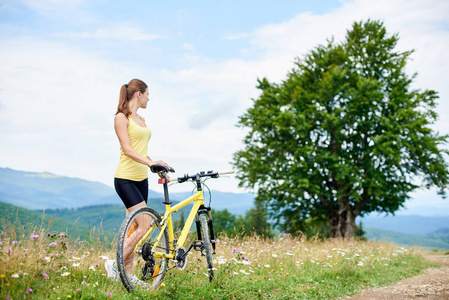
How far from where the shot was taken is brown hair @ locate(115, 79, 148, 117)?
177 inches

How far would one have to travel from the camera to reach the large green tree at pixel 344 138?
17578mm

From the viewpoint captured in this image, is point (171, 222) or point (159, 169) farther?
point (171, 222)

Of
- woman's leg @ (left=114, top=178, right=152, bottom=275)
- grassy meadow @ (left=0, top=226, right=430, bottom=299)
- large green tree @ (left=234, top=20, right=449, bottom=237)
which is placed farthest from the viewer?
large green tree @ (left=234, top=20, right=449, bottom=237)

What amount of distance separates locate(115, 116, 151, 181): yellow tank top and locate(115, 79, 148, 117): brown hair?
14 centimetres

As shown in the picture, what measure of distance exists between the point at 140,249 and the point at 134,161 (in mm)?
1059

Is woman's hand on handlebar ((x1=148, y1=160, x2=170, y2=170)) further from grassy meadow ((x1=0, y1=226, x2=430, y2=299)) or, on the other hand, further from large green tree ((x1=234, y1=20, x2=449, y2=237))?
large green tree ((x1=234, y1=20, x2=449, y2=237))

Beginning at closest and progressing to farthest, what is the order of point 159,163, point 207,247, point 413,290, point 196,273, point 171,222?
point 159,163, point 171,222, point 207,247, point 196,273, point 413,290

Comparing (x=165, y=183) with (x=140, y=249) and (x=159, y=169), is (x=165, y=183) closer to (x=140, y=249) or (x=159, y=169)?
(x=159, y=169)

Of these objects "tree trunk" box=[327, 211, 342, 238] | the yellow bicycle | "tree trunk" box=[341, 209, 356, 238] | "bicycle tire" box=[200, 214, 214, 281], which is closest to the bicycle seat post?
the yellow bicycle

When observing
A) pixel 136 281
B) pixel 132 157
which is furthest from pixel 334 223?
pixel 132 157

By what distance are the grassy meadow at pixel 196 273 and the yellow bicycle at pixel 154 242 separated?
0.59 ft

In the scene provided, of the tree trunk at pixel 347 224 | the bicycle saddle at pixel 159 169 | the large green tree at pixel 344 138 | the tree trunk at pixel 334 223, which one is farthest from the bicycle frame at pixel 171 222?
the tree trunk at pixel 334 223

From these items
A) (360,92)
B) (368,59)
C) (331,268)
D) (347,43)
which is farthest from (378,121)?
(331,268)

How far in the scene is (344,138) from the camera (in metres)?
18.7
